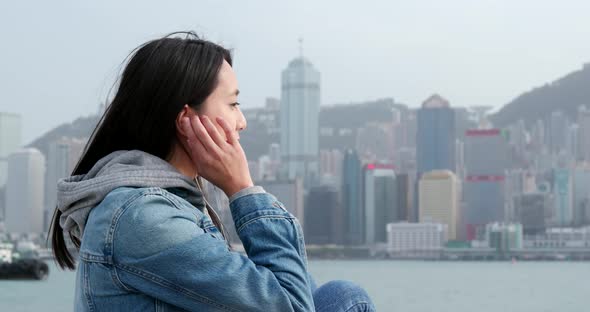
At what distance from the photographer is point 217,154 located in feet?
6.53

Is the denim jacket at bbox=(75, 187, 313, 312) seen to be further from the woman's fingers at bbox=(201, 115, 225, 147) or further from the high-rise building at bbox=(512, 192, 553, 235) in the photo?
the high-rise building at bbox=(512, 192, 553, 235)

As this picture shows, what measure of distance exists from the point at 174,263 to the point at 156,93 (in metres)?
0.37

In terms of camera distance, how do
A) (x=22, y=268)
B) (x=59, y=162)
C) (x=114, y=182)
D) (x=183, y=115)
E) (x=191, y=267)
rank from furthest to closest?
(x=59, y=162) < (x=22, y=268) < (x=183, y=115) < (x=114, y=182) < (x=191, y=267)

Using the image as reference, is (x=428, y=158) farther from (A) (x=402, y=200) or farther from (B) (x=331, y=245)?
(B) (x=331, y=245)

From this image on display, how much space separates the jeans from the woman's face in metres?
0.36

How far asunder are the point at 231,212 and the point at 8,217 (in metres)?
119

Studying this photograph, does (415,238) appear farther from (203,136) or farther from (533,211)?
(203,136)

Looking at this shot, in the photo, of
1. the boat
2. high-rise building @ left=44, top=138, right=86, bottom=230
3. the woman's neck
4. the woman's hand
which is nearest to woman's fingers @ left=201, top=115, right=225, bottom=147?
the woman's hand

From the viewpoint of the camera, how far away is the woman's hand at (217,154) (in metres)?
1.98

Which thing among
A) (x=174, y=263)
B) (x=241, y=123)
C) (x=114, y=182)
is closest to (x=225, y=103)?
(x=241, y=123)

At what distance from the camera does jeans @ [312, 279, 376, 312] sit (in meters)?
2.05

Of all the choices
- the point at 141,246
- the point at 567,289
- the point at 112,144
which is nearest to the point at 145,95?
the point at 112,144

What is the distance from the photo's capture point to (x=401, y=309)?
3847cm

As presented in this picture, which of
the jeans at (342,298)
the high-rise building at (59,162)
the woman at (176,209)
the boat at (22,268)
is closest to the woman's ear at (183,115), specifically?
the woman at (176,209)
